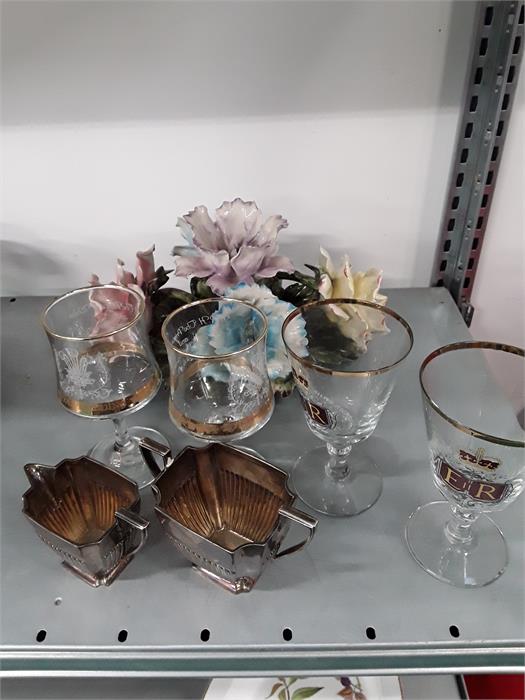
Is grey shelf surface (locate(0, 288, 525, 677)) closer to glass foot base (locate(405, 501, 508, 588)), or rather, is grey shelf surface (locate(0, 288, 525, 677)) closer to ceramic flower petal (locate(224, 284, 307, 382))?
glass foot base (locate(405, 501, 508, 588))

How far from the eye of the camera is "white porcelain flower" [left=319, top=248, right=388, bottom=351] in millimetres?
505

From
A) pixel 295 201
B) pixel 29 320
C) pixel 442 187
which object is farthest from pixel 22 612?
pixel 442 187

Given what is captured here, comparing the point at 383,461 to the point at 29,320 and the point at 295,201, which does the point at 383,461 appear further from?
the point at 29,320

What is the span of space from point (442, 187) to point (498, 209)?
0.25 feet

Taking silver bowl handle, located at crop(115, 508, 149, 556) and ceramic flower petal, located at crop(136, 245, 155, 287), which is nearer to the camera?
silver bowl handle, located at crop(115, 508, 149, 556)

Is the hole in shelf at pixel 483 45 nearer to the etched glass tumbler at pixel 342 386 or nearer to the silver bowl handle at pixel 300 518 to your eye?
the etched glass tumbler at pixel 342 386

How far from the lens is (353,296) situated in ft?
1.79

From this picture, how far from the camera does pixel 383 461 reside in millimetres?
533

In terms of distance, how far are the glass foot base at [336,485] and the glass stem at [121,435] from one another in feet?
0.53

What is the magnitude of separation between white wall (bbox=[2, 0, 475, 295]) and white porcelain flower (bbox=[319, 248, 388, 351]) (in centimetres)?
16

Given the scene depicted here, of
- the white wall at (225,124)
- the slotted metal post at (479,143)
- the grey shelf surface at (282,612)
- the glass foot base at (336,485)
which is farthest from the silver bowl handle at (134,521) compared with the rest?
the slotted metal post at (479,143)

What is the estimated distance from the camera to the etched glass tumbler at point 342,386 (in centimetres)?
45

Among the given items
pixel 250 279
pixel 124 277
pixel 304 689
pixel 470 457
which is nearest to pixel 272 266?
pixel 250 279

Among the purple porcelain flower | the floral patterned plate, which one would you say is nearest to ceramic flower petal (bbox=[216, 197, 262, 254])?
the purple porcelain flower
